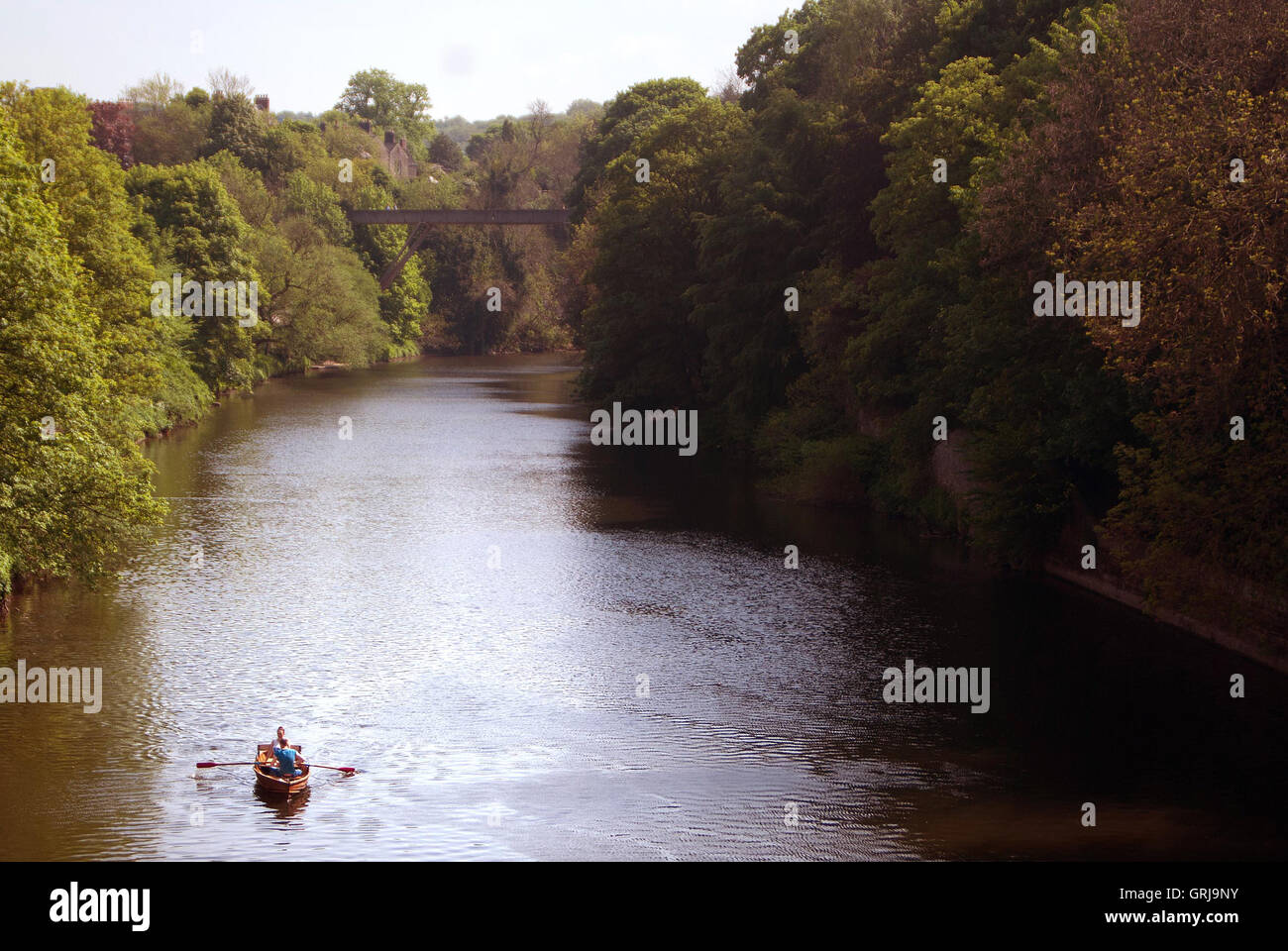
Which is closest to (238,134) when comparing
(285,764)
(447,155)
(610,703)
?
(447,155)

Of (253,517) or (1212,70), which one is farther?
(253,517)

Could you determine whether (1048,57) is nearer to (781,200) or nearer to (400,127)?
(781,200)

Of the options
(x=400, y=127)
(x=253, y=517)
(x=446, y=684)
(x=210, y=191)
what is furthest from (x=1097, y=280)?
(x=400, y=127)

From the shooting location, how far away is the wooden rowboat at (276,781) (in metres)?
18.5

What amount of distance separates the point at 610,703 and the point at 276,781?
21.5 ft

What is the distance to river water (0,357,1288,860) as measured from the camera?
701 inches

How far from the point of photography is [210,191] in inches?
2793

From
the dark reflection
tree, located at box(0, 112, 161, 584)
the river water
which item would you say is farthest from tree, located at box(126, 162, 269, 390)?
the dark reflection

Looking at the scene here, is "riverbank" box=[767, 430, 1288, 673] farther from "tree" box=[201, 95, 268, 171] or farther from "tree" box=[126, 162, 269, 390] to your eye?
"tree" box=[201, 95, 268, 171]

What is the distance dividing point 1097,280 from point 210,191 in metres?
56.0

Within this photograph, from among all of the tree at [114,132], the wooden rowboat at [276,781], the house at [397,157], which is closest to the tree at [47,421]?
the wooden rowboat at [276,781]

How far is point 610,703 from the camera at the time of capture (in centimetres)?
2338

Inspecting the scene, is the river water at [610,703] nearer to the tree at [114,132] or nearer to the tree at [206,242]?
the tree at [206,242]

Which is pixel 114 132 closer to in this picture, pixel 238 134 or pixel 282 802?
pixel 238 134
